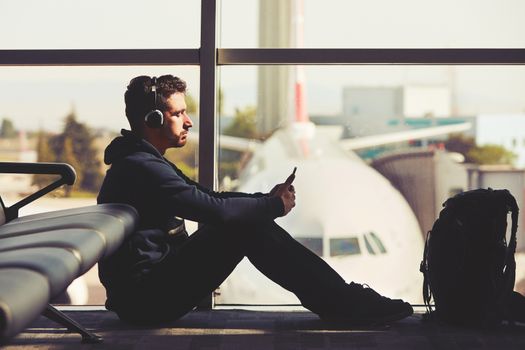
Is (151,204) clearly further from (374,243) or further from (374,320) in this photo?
(374,243)

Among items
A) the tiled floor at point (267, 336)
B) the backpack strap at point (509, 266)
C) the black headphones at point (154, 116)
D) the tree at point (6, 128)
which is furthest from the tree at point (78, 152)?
the backpack strap at point (509, 266)

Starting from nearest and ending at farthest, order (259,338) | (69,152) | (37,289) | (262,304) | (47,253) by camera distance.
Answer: (37,289), (47,253), (259,338), (262,304), (69,152)

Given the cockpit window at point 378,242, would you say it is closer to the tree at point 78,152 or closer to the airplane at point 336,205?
the airplane at point 336,205

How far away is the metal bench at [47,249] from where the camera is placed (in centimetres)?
116

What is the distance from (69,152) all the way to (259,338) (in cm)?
127

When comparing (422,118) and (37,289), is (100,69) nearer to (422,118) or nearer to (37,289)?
(422,118)

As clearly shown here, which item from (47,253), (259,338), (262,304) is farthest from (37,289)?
(262,304)

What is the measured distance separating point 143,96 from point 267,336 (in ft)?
2.64

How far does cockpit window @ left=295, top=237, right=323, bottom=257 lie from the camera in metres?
3.06

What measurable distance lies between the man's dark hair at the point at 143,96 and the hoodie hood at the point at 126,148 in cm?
6

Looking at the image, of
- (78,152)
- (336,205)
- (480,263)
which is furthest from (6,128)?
(480,263)

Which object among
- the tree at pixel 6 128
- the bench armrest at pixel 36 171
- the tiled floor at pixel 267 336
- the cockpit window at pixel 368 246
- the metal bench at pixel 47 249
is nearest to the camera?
the metal bench at pixel 47 249

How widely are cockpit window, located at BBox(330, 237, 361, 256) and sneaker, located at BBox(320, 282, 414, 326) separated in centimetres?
85

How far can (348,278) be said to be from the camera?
126 inches
